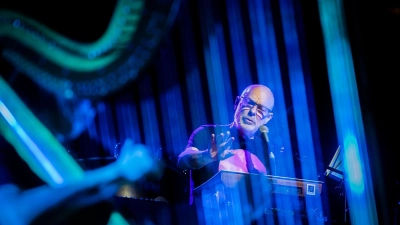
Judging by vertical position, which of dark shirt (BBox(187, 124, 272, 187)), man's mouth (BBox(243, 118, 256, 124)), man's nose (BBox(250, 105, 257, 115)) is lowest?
dark shirt (BBox(187, 124, 272, 187))

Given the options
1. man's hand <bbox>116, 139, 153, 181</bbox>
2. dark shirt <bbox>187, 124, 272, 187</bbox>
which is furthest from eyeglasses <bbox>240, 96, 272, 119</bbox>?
man's hand <bbox>116, 139, 153, 181</bbox>

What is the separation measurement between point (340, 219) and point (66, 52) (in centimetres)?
135

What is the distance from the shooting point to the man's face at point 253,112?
212cm

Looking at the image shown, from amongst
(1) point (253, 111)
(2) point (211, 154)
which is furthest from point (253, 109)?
(2) point (211, 154)

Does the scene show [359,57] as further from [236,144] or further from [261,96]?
[236,144]

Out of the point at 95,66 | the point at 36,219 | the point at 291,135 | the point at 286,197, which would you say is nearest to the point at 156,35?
the point at 95,66

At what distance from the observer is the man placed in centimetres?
199

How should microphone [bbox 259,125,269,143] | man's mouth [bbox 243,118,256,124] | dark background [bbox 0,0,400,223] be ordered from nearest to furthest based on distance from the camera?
microphone [bbox 259,125,269,143] → man's mouth [bbox 243,118,256,124] → dark background [bbox 0,0,400,223]

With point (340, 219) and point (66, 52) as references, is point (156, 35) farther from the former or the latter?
point (340, 219)

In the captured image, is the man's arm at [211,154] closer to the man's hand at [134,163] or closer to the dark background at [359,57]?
the man's hand at [134,163]

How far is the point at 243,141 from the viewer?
83.4 inches

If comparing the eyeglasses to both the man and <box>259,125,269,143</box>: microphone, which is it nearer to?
the man

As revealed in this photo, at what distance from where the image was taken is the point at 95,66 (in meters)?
1.81

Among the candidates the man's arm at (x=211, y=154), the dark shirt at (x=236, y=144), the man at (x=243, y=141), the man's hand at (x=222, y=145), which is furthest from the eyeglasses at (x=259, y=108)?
the man's hand at (x=222, y=145)
